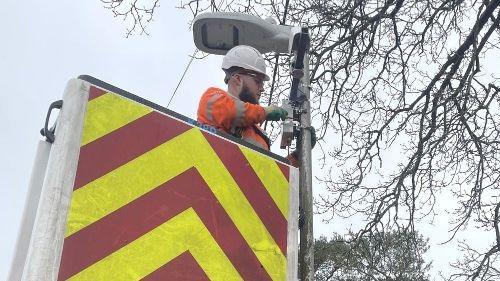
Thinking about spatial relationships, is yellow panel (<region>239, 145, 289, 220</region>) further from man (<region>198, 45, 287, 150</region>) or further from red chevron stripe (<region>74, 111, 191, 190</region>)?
man (<region>198, 45, 287, 150</region>)

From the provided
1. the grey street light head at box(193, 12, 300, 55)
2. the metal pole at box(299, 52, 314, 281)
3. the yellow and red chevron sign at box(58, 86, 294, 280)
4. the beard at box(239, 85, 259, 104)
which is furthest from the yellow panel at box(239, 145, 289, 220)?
the grey street light head at box(193, 12, 300, 55)

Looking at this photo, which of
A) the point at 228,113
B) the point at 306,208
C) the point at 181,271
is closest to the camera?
the point at 181,271

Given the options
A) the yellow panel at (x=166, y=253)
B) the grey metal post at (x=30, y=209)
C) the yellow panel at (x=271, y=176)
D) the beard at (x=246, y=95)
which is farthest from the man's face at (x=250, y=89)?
the grey metal post at (x=30, y=209)

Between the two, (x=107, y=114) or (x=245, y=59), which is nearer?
(x=107, y=114)

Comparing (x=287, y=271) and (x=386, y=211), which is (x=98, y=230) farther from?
(x=386, y=211)

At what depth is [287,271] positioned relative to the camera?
5.90 ft

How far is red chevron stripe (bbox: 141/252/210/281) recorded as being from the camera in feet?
5.18

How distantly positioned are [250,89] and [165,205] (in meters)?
1.12

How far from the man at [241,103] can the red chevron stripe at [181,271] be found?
78 centimetres

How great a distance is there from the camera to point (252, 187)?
1836 millimetres

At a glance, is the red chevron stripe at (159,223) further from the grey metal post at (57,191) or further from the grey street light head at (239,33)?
the grey street light head at (239,33)

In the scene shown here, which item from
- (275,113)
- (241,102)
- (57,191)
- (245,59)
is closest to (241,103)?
(241,102)

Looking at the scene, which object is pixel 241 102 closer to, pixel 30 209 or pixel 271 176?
pixel 271 176

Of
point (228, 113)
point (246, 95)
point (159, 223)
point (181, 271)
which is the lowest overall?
point (181, 271)
